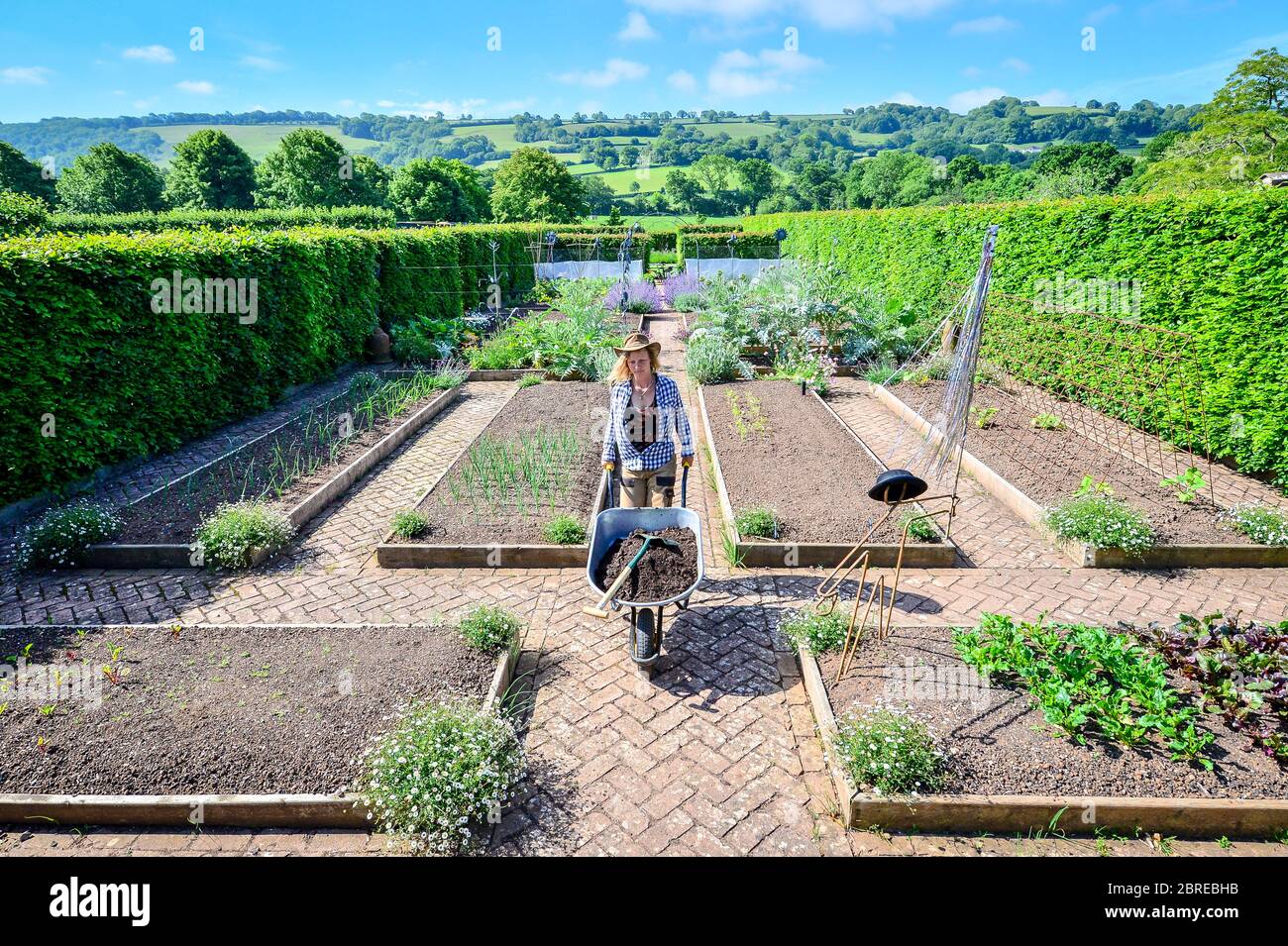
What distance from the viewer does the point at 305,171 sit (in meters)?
48.3

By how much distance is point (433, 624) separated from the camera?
5211 millimetres

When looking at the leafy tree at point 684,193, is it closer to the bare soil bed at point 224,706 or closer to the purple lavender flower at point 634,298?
the purple lavender flower at point 634,298

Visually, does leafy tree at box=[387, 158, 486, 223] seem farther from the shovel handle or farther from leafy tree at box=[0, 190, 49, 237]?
the shovel handle

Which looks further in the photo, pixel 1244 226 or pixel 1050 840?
pixel 1244 226

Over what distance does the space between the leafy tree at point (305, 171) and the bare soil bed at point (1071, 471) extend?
51.2 m

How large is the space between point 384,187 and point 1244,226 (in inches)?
2534

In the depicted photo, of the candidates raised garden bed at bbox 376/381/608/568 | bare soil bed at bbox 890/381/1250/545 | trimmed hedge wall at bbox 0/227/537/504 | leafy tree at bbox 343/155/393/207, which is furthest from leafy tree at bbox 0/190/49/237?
bare soil bed at bbox 890/381/1250/545

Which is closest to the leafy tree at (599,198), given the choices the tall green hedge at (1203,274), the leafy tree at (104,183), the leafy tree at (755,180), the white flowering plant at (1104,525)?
the leafy tree at (755,180)

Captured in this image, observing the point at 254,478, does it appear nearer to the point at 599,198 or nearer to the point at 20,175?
the point at 20,175

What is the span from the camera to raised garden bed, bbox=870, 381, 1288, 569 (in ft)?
21.0

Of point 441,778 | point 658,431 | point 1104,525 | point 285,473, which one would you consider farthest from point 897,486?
point 285,473

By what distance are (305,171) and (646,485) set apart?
5404cm
